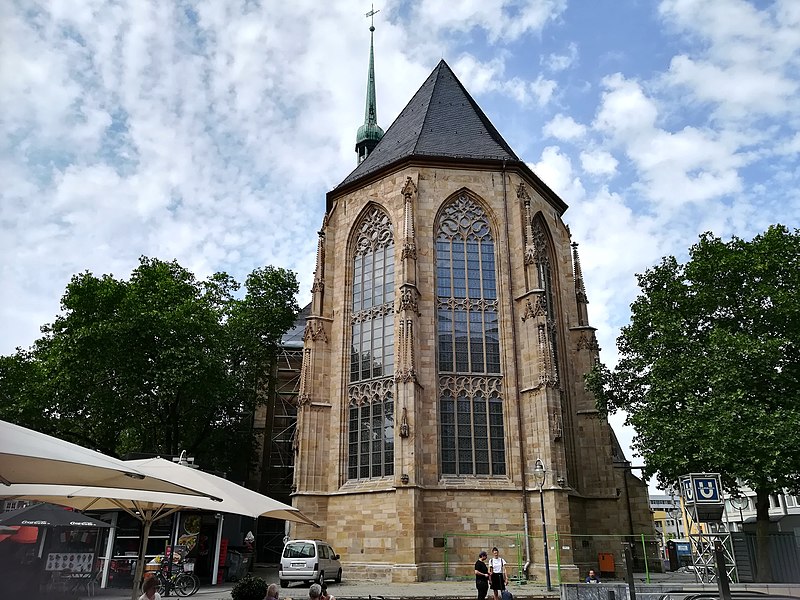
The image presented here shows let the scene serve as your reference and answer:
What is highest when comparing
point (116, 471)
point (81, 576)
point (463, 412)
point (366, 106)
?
point (366, 106)

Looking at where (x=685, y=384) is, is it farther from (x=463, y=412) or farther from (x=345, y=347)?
(x=345, y=347)

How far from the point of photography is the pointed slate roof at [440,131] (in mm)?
28344

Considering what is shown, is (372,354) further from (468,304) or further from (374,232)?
(374,232)

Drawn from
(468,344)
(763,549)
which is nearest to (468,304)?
(468,344)

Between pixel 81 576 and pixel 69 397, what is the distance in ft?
44.0

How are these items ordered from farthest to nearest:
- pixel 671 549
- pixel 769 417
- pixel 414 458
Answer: pixel 671 549 < pixel 414 458 < pixel 769 417

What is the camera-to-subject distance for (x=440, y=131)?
3002 centimetres

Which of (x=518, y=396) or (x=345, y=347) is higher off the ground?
(x=345, y=347)

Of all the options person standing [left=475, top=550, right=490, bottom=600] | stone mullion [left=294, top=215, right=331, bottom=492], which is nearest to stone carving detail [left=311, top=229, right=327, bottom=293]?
stone mullion [left=294, top=215, right=331, bottom=492]

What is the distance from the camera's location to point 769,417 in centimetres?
1839

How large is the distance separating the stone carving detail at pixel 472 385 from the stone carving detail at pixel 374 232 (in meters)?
6.51

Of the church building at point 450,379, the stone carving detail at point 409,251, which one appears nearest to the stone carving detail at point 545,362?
the church building at point 450,379

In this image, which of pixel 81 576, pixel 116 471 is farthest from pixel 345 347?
pixel 116 471

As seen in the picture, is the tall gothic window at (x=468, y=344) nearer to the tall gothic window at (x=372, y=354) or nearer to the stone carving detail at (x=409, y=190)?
the stone carving detail at (x=409, y=190)
